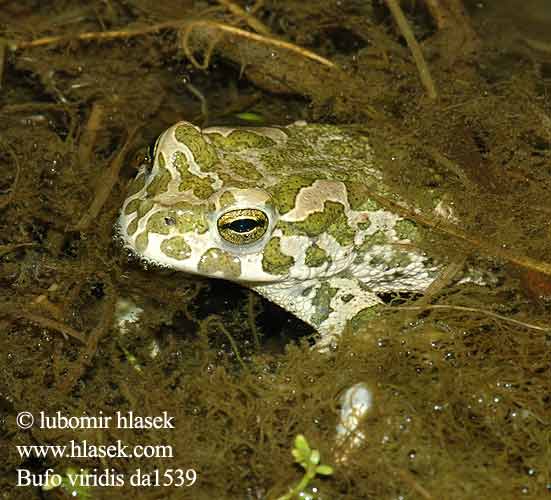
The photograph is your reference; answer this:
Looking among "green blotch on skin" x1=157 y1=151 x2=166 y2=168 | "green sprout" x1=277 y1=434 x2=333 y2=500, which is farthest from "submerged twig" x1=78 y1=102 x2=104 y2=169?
"green sprout" x1=277 y1=434 x2=333 y2=500

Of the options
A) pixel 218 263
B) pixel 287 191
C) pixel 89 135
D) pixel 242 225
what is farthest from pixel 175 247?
pixel 89 135

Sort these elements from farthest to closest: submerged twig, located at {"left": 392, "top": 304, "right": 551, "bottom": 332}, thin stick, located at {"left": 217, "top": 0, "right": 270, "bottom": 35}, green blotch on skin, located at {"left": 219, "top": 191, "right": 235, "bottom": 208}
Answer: thin stick, located at {"left": 217, "top": 0, "right": 270, "bottom": 35} < submerged twig, located at {"left": 392, "top": 304, "right": 551, "bottom": 332} < green blotch on skin, located at {"left": 219, "top": 191, "right": 235, "bottom": 208}

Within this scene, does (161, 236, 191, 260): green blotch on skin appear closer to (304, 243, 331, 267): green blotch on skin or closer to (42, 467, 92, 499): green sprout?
(304, 243, 331, 267): green blotch on skin

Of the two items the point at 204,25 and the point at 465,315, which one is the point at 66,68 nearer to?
the point at 204,25

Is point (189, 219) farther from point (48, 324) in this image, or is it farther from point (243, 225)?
point (48, 324)

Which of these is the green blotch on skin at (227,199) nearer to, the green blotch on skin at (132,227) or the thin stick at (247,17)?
the green blotch on skin at (132,227)

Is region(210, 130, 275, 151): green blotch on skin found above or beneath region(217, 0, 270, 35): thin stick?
beneath
